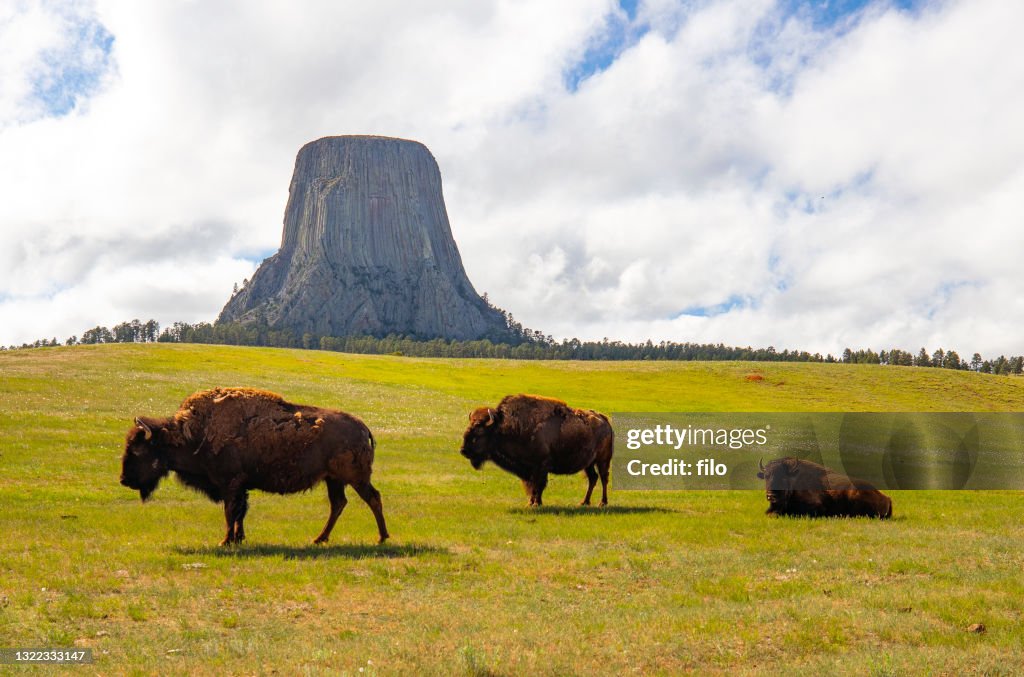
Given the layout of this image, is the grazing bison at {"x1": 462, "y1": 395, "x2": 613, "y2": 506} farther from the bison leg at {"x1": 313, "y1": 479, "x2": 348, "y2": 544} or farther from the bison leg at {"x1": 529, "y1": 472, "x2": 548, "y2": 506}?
the bison leg at {"x1": 313, "y1": 479, "x2": 348, "y2": 544}

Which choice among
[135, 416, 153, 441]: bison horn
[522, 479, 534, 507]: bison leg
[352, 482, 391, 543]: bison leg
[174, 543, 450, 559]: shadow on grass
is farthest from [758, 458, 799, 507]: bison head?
[135, 416, 153, 441]: bison horn

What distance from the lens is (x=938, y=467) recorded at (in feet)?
126

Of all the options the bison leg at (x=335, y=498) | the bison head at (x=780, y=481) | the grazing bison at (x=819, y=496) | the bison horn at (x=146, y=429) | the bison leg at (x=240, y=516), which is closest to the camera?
the bison leg at (x=240, y=516)

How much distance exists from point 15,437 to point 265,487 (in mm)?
19770

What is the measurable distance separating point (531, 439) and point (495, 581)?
29.5 feet

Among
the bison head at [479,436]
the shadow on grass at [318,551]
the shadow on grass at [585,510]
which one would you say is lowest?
the shadow on grass at [585,510]

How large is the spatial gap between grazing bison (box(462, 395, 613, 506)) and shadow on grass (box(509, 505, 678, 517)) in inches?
27.2

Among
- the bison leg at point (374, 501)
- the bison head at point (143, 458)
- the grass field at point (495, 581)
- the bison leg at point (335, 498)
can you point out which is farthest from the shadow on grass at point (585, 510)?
the bison head at point (143, 458)

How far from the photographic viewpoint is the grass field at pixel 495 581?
885cm

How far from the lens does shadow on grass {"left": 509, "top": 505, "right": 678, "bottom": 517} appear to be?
2023 cm
